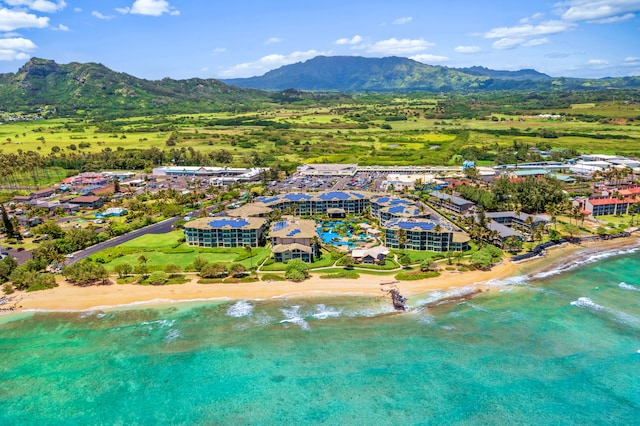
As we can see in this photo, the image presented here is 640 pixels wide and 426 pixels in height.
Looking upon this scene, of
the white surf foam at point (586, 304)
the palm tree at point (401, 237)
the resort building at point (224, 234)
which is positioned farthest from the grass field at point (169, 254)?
the white surf foam at point (586, 304)

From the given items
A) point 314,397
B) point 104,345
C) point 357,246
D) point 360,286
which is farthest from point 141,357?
point 357,246

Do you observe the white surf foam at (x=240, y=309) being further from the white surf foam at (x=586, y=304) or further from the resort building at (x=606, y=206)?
the resort building at (x=606, y=206)

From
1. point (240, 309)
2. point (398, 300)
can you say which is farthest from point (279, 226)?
point (398, 300)

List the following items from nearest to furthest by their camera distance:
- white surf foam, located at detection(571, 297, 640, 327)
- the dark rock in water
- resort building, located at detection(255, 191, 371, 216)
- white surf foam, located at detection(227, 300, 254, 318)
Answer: white surf foam, located at detection(571, 297, 640, 327) < white surf foam, located at detection(227, 300, 254, 318) < the dark rock in water < resort building, located at detection(255, 191, 371, 216)

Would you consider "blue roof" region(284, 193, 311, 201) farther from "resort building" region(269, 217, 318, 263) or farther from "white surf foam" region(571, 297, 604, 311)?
"white surf foam" region(571, 297, 604, 311)

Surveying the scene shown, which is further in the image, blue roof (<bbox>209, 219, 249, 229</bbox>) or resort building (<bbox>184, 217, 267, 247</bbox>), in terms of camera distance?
blue roof (<bbox>209, 219, 249, 229</bbox>)

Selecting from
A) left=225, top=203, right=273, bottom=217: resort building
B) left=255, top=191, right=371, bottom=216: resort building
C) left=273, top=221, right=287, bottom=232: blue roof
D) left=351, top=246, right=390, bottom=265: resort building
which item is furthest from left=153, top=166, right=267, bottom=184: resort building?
left=351, top=246, right=390, bottom=265: resort building

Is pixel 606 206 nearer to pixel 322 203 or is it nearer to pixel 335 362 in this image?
pixel 322 203

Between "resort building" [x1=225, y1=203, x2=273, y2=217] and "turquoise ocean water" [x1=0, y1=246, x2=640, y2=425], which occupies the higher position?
"resort building" [x1=225, y1=203, x2=273, y2=217]

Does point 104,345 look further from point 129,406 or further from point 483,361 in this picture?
point 483,361
